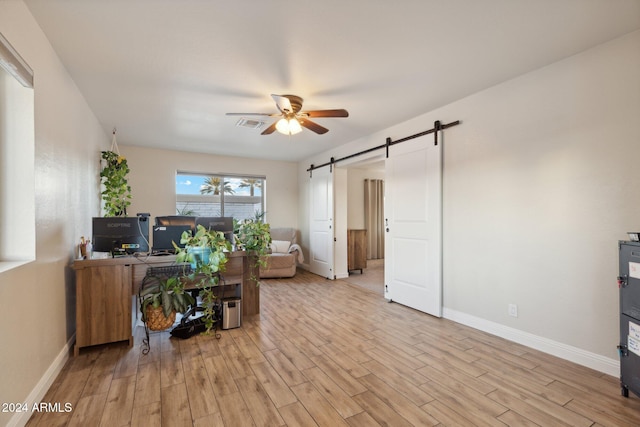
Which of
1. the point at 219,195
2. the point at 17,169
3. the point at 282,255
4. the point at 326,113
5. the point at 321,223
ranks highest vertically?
the point at 326,113

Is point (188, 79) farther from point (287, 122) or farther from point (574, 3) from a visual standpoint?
point (574, 3)

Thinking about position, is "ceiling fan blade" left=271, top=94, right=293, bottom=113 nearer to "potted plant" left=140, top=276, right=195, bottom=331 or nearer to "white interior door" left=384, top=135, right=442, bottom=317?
"white interior door" left=384, top=135, right=442, bottom=317

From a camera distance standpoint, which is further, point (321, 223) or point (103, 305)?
point (321, 223)

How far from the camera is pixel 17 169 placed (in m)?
1.81

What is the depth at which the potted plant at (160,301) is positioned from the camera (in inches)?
104

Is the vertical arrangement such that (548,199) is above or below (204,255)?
above

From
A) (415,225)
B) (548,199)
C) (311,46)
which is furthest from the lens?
(415,225)

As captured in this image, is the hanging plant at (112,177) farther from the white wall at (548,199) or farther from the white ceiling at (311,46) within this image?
the white wall at (548,199)

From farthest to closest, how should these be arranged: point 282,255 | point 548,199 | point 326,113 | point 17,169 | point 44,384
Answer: point 282,255
point 326,113
point 548,199
point 44,384
point 17,169

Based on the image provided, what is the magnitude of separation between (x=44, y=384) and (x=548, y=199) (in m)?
4.14

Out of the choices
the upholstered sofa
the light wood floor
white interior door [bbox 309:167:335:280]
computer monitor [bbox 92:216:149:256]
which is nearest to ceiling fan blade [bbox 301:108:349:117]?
computer monitor [bbox 92:216:149:256]

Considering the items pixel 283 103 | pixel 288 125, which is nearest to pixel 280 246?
pixel 288 125

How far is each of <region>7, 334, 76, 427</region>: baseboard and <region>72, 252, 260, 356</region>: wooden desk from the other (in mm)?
120

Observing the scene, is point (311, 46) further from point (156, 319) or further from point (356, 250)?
point (356, 250)
